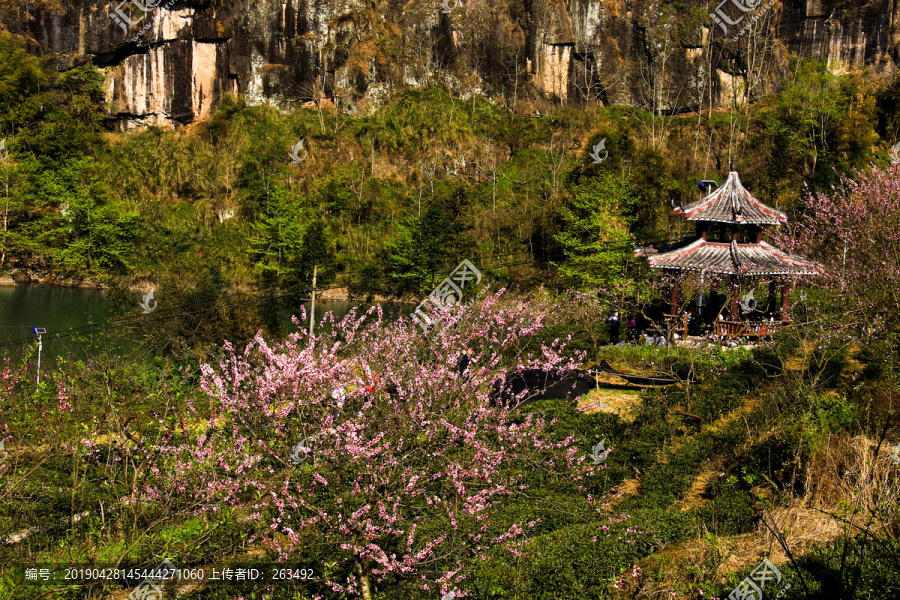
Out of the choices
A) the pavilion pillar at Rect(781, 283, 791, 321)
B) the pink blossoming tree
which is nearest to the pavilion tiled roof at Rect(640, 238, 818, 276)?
the pavilion pillar at Rect(781, 283, 791, 321)

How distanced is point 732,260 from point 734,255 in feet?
0.86

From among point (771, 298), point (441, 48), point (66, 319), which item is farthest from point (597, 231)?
point (441, 48)

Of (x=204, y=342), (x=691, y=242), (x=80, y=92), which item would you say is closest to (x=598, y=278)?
(x=691, y=242)

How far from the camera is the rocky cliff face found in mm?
50844

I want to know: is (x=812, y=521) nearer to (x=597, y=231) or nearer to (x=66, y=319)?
(x=597, y=231)

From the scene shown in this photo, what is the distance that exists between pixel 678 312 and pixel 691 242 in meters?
2.51

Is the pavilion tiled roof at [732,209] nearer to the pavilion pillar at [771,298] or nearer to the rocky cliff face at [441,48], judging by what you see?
the pavilion pillar at [771,298]

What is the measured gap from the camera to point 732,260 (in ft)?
63.7

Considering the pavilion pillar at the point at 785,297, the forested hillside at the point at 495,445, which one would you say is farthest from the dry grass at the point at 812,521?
the pavilion pillar at the point at 785,297

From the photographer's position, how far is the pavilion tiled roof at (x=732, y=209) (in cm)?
1978

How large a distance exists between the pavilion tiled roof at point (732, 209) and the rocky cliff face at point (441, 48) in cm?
3242

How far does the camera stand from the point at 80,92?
5128 centimetres

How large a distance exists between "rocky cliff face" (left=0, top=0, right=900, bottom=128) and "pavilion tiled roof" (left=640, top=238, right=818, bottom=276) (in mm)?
33418

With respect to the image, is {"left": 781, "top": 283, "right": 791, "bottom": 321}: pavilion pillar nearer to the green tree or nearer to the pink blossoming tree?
the green tree
